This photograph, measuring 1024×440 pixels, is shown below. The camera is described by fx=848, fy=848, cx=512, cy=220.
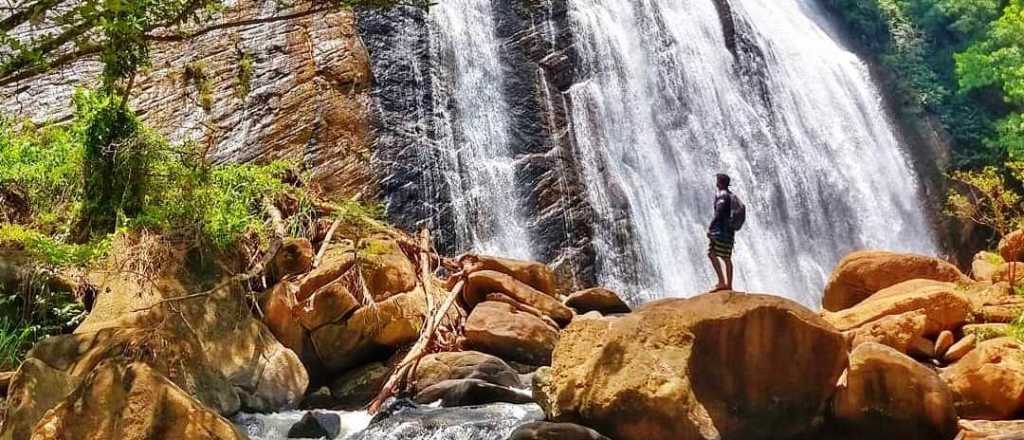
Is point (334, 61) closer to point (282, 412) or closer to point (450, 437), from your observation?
point (282, 412)

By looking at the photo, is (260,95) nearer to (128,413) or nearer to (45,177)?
(45,177)

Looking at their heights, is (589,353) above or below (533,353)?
above

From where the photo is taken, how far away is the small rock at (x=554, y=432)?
6645 millimetres

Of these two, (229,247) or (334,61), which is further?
(334,61)

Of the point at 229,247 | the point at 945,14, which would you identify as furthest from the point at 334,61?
the point at 945,14

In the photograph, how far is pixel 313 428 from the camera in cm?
802

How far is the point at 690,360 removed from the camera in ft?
22.9

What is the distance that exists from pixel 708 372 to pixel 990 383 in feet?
10.1

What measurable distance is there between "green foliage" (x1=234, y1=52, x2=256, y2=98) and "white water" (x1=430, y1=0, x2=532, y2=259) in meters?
3.80

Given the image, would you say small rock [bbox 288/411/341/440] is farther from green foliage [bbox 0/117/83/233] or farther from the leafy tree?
the leafy tree

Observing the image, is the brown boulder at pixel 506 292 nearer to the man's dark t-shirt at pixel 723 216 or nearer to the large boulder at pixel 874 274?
Result: the man's dark t-shirt at pixel 723 216

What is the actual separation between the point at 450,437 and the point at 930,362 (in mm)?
6196

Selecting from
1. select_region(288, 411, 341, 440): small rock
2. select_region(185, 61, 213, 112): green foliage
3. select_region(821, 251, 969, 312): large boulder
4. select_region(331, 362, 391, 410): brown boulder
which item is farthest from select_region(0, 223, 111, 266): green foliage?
select_region(821, 251, 969, 312): large boulder

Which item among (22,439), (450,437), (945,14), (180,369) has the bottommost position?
(945,14)
